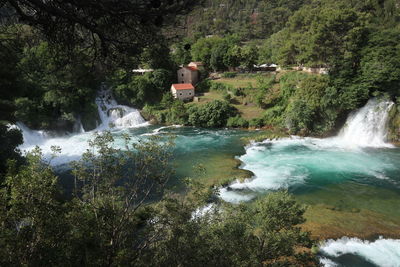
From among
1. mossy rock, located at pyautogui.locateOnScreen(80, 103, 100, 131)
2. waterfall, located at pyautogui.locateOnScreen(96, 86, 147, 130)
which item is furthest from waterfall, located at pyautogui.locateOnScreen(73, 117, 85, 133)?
waterfall, located at pyautogui.locateOnScreen(96, 86, 147, 130)

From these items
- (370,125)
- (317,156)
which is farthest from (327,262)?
(370,125)

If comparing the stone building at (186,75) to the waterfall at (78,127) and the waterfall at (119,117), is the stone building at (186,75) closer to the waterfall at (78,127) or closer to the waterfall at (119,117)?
the waterfall at (119,117)

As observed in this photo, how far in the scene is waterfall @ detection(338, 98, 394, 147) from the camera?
2525 centimetres

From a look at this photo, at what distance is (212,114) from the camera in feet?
108

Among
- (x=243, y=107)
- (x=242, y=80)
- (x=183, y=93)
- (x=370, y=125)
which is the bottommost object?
(x=370, y=125)

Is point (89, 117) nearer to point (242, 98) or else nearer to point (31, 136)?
point (31, 136)

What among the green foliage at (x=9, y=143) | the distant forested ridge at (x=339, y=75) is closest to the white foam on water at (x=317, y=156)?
the distant forested ridge at (x=339, y=75)

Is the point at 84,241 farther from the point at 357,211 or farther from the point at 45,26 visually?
the point at 357,211

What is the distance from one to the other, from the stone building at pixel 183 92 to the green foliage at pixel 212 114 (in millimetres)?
6455

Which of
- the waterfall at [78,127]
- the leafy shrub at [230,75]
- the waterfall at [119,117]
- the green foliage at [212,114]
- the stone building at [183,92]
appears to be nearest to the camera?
the waterfall at [78,127]

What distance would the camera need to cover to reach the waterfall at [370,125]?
82.8 ft

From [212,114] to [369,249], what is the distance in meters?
22.9

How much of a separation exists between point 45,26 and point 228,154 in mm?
20379

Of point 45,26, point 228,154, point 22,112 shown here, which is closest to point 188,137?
point 228,154
